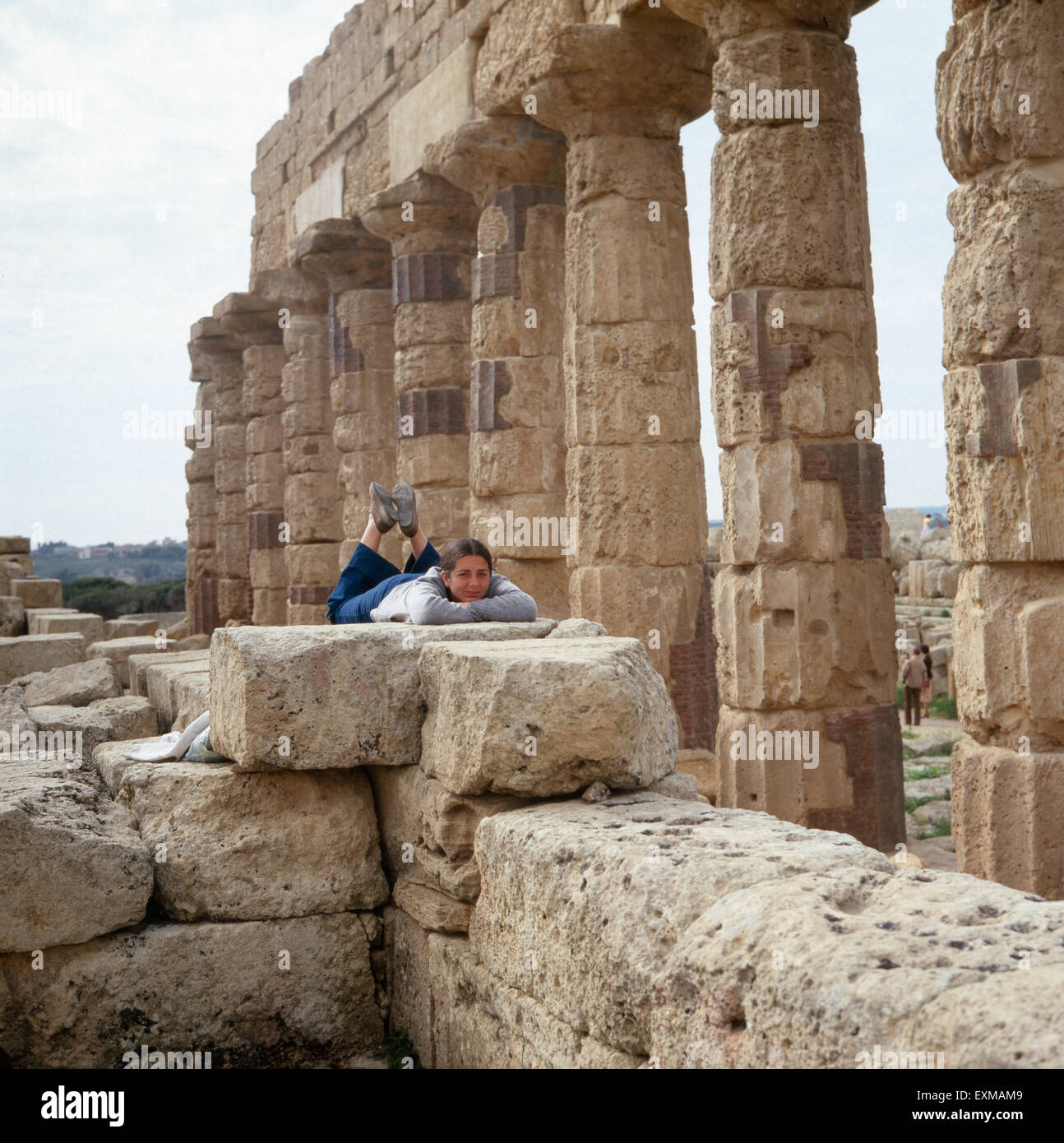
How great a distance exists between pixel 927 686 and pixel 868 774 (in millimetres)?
9635

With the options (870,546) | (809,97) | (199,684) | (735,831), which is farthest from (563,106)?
(735,831)

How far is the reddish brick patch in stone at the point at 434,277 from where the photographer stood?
46.0ft

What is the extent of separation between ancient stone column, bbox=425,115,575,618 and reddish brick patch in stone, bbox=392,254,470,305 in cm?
217

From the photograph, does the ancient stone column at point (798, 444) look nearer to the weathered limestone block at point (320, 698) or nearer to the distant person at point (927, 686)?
the weathered limestone block at point (320, 698)

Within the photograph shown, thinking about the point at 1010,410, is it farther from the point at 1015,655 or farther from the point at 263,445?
the point at 263,445

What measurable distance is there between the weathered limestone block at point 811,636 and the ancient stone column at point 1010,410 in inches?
62.2

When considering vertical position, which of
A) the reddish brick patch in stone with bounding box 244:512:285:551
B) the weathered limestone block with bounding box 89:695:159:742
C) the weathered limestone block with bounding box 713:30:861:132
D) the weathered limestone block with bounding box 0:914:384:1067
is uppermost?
the weathered limestone block with bounding box 713:30:861:132

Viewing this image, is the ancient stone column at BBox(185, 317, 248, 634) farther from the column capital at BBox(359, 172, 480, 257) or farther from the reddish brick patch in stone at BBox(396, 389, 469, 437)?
the reddish brick patch in stone at BBox(396, 389, 469, 437)

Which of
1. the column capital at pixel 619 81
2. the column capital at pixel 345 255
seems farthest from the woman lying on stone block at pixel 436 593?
the column capital at pixel 345 255

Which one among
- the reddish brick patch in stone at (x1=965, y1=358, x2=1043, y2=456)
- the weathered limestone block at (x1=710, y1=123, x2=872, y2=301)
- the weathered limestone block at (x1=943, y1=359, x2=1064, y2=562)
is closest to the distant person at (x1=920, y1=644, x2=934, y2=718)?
the weathered limestone block at (x1=710, y1=123, x2=872, y2=301)

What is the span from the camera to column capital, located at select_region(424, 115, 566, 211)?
1117 cm

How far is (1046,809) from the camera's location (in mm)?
5957
